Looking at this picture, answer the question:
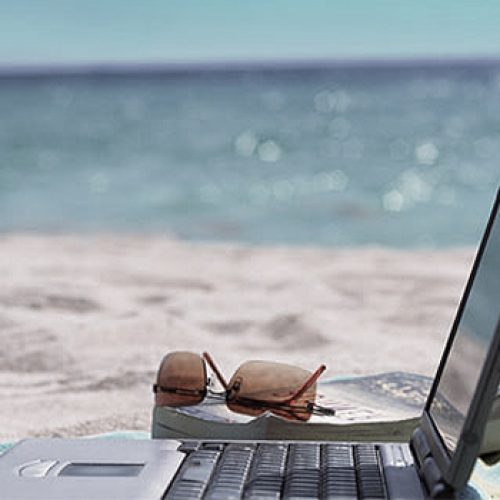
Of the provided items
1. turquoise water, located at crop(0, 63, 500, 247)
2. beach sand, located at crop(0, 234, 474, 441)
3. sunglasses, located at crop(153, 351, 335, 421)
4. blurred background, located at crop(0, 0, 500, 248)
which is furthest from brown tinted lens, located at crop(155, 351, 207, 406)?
turquoise water, located at crop(0, 63, 500, 247)

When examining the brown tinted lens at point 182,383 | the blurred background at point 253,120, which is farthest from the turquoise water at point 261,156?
the brown tinted lens at point 182,383

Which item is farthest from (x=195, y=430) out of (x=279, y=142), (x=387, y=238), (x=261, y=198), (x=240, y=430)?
(x=279, y=142)

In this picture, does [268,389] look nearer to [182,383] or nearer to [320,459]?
[182,383]

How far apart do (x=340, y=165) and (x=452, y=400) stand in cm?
779

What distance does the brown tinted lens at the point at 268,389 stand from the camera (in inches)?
40.0

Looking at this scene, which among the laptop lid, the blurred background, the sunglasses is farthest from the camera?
the blurred background

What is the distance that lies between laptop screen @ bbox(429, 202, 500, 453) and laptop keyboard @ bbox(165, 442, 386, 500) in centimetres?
5

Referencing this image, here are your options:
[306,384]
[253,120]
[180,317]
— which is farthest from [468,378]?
[253,120]

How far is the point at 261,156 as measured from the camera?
9.21 metres

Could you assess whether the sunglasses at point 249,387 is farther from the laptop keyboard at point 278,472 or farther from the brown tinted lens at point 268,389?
the laptop keyboard at point 278,472

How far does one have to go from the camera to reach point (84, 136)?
35.3 ft

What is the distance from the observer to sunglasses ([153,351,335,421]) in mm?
1016

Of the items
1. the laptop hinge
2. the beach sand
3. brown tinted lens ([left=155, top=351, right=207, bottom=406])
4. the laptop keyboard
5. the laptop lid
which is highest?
→ the laptop lid

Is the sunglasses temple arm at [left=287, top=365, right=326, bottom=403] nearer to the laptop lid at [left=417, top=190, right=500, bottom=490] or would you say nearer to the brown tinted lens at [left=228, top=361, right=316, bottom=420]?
the brown tinted lens at [left=228, top=361, right=316, bottom=420]
